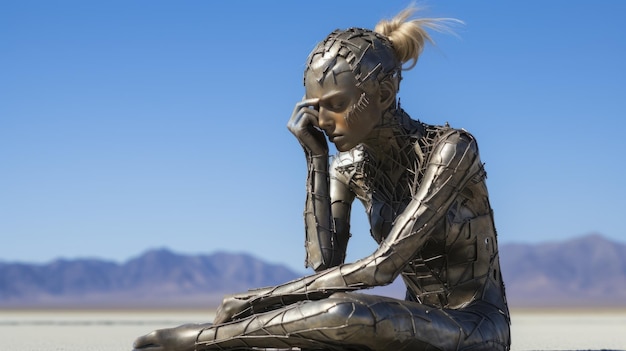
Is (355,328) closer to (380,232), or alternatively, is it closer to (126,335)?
(380,232)

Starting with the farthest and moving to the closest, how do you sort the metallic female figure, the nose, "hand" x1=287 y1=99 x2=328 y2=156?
"hand" x1=287 y1=99 x2=328 y2=156
the nose
the metallic female figure

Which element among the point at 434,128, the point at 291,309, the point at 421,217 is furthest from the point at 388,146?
the point at 291,309

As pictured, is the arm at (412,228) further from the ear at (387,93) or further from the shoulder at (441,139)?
the ear at (387,93)

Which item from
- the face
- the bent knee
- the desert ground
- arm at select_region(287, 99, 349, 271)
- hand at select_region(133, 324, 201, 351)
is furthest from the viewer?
the desert ground

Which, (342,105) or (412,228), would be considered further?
(342,105)

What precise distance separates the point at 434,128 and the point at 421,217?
→ 0.94m

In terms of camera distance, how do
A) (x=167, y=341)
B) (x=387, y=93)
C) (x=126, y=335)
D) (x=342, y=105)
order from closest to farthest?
1. (x=167, y=341)
2. (x=342, y=105)
3. (x=387, y=93)
4. (x=126, y=335)

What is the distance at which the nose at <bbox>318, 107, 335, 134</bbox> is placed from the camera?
7.08m

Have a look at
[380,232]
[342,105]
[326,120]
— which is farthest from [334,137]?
[380,232]

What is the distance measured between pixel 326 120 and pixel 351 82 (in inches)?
13.4

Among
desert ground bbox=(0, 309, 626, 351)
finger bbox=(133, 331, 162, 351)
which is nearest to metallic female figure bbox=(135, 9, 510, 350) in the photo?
finger bbox=(133, 331, 162, 351)

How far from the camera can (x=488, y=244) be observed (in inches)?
292

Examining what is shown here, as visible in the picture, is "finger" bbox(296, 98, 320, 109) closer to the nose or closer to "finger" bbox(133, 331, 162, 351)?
the nose

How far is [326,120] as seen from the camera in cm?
710
